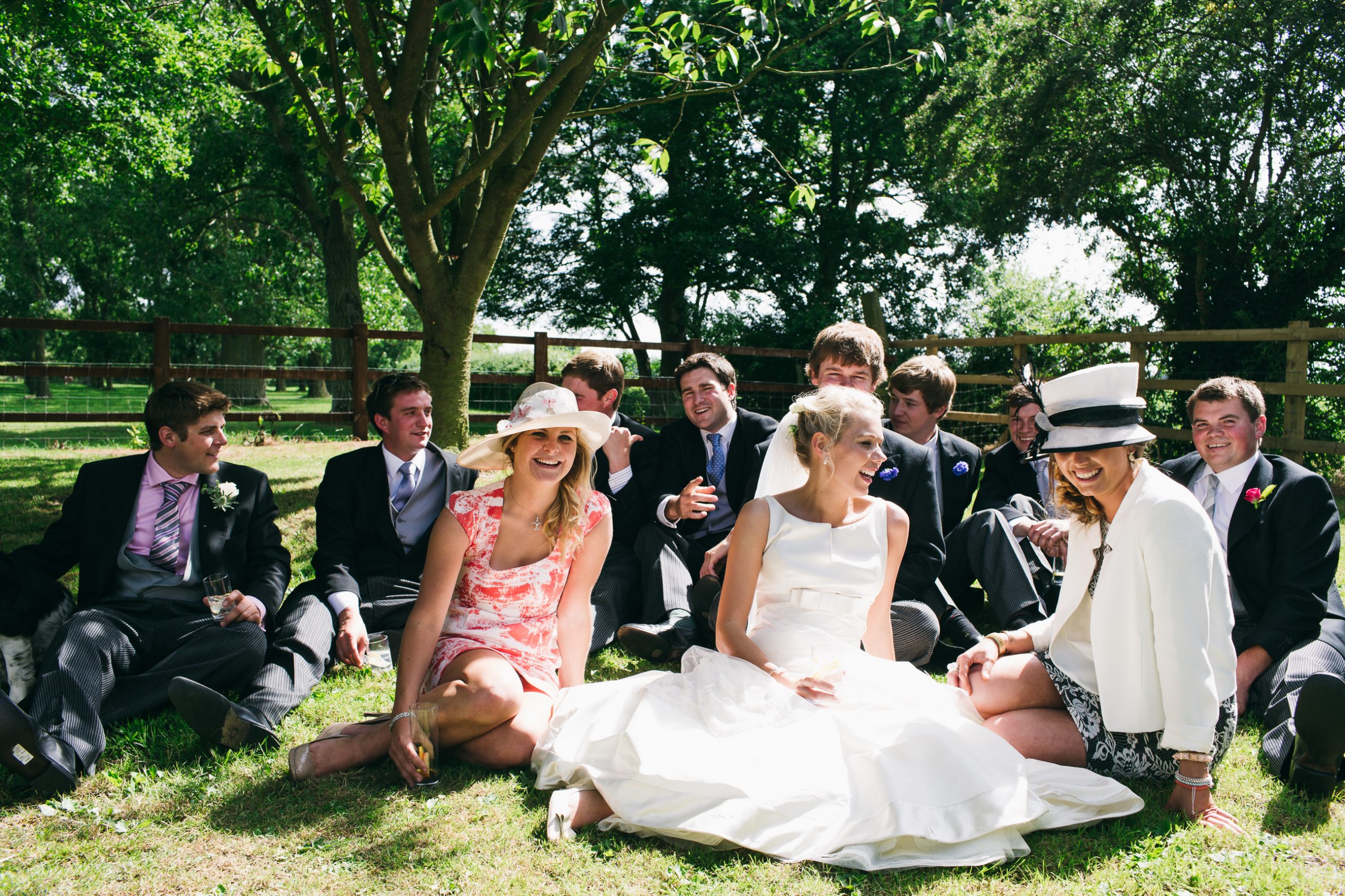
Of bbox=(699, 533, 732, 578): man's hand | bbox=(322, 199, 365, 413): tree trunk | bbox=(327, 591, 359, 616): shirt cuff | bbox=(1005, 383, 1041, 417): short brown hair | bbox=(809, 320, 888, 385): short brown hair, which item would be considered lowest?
bbox=(327, 591, 359, 616): shirt cuff

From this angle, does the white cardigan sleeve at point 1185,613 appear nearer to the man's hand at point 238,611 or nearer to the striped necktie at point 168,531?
the man's hand at point 238,611

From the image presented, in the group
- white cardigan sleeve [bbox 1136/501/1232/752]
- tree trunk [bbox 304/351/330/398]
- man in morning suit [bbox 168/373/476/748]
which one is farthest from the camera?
tree trunk [bbox 304/351/330/398]

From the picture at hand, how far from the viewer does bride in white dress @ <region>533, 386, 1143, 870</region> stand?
9.05ft

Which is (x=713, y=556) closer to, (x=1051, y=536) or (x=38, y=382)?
(x=1051, y=536)

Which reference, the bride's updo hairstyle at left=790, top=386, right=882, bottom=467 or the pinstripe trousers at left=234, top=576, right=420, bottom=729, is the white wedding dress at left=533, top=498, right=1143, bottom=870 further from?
the pinstripe trousers at left=234, top=576, right=420, bottom=729

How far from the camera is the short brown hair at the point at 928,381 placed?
5.28 metres

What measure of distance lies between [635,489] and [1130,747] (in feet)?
10.2

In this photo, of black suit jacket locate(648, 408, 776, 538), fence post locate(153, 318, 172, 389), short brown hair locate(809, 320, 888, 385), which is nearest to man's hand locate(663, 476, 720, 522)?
black suit jacket locate(648, 408, 776, 538)

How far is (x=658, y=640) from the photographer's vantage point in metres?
4.68

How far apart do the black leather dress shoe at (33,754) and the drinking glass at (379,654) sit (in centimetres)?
140

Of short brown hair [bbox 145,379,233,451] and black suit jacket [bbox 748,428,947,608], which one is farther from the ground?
short brown hair [bbox 145,379,233,451]

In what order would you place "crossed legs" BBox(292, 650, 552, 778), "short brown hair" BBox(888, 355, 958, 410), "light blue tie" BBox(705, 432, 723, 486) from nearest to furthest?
1. "crossed legs" BBox(292, 650, 552, 778)
2. "short brown hair" BBox(888, 355, 958, 410)
3. "light blue tie" BBox(705, 432, 723, 486)

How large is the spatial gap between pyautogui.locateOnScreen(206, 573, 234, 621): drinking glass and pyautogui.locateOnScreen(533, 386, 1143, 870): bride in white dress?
1.62 m

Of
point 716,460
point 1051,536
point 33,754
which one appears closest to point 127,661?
point 33,754
